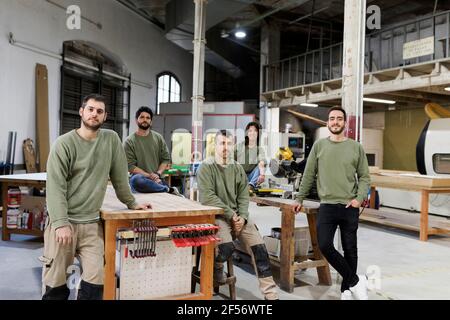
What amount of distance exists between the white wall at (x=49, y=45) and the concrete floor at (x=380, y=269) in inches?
149

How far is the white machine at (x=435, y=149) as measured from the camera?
26.1 feet

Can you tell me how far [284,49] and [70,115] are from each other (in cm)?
932

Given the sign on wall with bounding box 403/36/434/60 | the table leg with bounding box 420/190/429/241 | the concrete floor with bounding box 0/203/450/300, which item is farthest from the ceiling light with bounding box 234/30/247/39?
the table leg with bounding box 420/190/429/241

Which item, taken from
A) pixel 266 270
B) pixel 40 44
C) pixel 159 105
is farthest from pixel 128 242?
pixel 159 105

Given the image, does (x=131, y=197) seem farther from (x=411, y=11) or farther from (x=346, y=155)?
(x=411, y=11)

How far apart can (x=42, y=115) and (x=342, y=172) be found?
744cm

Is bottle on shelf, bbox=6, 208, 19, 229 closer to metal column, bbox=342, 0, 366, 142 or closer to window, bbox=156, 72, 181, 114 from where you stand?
metal column, bbox=342, 0, 366, 142

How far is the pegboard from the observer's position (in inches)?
104

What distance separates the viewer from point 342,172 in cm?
319

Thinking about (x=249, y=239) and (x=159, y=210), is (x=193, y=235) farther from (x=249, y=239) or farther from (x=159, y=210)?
(x=249, y=239)

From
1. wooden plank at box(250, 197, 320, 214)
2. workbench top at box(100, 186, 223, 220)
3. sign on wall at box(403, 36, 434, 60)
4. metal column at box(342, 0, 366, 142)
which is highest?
sign on wall at box(403, 36, 434, 60)

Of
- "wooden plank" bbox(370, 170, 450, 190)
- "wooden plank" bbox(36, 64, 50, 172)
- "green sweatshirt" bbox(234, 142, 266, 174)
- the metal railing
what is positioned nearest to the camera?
"green sweatshirt" bbox(234, 142, 266, 174)

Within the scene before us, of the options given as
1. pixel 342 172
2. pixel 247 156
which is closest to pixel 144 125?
pixel 247 156

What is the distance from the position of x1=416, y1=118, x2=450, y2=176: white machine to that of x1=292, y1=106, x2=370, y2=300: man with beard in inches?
225
